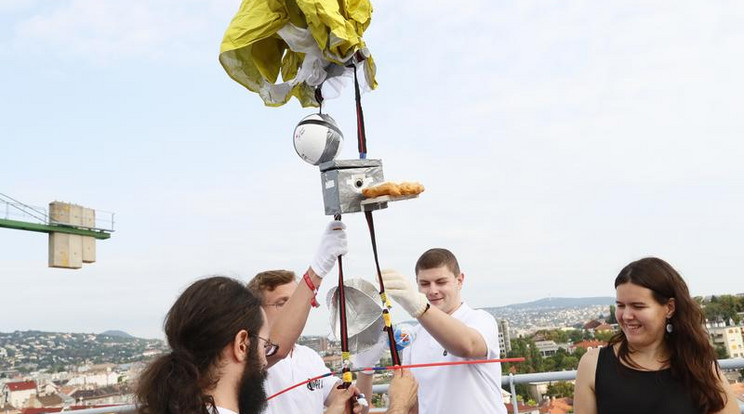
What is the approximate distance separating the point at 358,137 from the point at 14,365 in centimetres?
1235

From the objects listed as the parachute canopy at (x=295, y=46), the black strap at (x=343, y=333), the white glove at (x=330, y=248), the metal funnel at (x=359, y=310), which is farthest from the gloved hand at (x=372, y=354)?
the parachute canopy at (x=295, y=46)

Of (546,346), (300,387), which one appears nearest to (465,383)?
(300,387)

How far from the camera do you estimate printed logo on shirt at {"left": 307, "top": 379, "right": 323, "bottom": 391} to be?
7.45 feet

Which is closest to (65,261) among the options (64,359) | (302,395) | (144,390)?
(64,359)

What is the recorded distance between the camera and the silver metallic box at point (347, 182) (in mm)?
1863

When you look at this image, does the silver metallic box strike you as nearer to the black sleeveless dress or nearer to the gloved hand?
the gloved hand

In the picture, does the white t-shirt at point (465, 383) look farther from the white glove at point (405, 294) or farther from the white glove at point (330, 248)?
the white glove at point (330, 248)

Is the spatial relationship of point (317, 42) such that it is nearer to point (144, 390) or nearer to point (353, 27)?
point (353, 27)

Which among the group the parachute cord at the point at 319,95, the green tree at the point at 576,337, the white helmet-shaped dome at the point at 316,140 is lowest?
the green tree at the point at 576,337

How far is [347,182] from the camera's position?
6.14 ft

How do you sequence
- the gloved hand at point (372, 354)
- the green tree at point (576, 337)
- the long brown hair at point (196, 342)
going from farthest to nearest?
the green tree at point (576, 337), the gloved hand at point (372, 354), the long brown hair at point (196, 342)

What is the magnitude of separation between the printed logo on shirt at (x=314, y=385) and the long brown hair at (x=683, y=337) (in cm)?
113

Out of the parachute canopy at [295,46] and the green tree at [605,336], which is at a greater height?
the parachute canopy at [295,46]

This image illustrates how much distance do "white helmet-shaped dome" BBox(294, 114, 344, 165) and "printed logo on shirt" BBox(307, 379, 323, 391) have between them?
898mm
